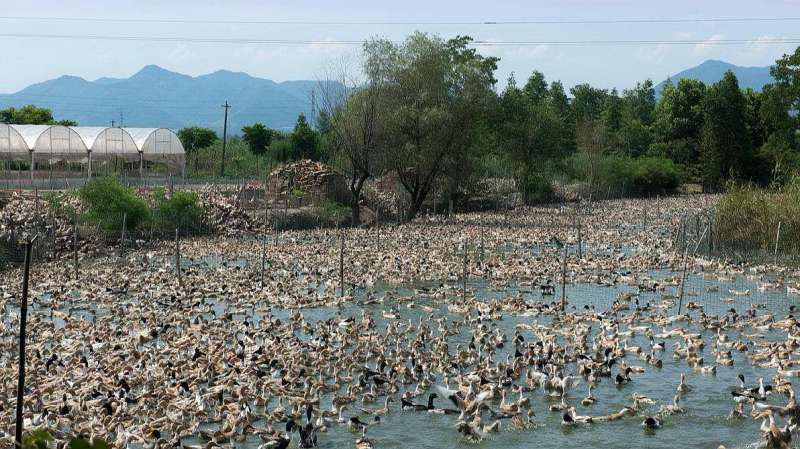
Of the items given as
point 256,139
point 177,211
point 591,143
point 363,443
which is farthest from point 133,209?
point 591,143

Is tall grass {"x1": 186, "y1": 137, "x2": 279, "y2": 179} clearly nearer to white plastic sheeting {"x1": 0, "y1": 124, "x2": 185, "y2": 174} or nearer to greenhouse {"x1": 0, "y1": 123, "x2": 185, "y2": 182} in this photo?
white plastic sheeting {"x1": 0, "y1": 124, "x2": 185, "y2": 174}

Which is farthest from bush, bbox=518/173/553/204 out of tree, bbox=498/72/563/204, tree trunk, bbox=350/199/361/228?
tree trunk, bbox=350/199/361/228

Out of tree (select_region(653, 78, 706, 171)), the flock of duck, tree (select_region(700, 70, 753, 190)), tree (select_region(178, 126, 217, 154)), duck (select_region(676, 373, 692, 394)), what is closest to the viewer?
the flock of duck

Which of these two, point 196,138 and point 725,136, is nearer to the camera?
point 725,136

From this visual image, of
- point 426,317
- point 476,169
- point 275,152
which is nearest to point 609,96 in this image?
point 275,152

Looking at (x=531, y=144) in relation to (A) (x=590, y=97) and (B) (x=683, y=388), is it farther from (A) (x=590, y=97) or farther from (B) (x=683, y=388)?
(A) (x=590, y=97)

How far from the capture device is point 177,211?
3572 centimetres

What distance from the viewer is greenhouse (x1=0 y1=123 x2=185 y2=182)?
44.8m

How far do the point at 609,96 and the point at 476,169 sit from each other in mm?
57393

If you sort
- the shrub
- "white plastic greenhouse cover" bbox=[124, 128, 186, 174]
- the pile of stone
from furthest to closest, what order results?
"white plastic greenhouse cover" bbox=[124, 128, 186, 174]
the pile of stone
the shrub

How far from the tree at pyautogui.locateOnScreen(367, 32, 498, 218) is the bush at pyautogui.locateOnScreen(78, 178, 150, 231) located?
12922 mm

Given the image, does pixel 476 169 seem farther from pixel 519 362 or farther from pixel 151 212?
pixel 519 362

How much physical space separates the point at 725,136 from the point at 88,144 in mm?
42613

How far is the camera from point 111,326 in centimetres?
1919
